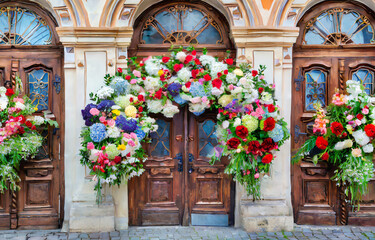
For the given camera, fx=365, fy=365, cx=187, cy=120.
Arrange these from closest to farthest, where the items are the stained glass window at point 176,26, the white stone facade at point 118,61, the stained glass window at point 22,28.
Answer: the white stone facade at point 118,61 → the stained glass window at point 22,28 → the stained glass window at point 176,26

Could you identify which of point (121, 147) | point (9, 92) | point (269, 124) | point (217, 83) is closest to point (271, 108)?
point (269, 124)

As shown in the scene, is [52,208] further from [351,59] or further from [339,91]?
[351,59]

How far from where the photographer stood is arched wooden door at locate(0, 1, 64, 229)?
5.36 metres

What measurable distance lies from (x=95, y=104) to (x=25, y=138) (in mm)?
1072

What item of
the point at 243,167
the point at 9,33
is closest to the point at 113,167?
the point at 243,167

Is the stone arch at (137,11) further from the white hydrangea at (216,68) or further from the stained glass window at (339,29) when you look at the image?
the stained glass window at (339,29)

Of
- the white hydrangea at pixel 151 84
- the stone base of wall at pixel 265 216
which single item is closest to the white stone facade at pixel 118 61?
the stone base of wall at pixel 265 216

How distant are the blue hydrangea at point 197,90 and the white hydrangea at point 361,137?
208 centimetres

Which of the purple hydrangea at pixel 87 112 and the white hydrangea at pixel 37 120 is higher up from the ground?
the purple hydrangea at pixel 87 112

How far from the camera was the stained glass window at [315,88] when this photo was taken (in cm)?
554

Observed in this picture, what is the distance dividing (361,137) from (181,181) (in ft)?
8.38

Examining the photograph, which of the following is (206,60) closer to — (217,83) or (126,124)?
(217,83)

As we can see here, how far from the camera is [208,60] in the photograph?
4.95m

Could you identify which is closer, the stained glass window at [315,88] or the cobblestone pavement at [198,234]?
the cobblestone pavement at [198,234]
